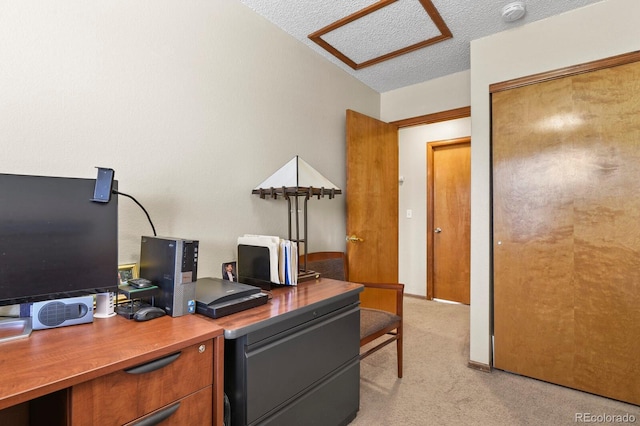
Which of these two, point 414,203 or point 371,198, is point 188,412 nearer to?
point 371,198

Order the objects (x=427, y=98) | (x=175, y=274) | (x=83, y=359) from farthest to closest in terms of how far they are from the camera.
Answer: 1. (x=427, y=98)
2. (x=175, y=274)
3. (x=83, y=359)

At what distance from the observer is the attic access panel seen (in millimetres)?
2105

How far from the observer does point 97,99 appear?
1453 mm

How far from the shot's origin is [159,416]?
3.27ft

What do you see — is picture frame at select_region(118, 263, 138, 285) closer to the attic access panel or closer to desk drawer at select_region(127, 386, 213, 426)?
desk drawer at select_region(127, 386, 213, 426)

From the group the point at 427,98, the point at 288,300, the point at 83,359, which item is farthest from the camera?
the point at 427,98

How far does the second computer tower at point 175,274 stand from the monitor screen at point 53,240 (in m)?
0.16

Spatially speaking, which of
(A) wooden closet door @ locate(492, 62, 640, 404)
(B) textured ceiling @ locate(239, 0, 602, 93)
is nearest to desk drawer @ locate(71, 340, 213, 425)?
(B) textured ceiling @ locate(239, 0, 602, 93)

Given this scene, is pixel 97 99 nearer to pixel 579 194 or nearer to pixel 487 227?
pixel 487 227

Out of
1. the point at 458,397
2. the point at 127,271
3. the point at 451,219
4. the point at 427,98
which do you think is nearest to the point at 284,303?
the point at 127,271

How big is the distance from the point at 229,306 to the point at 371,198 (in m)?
2.05

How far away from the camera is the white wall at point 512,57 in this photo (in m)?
2.01

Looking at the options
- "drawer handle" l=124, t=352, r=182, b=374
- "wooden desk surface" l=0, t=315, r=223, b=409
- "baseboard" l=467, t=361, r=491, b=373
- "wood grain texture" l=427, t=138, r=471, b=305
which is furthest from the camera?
"wood grain texture" l=427, t=138, r=471, b=305

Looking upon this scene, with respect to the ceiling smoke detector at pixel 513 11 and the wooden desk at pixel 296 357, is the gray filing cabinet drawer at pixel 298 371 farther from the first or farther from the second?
the ceiling smoke detector at pixel 513 11
